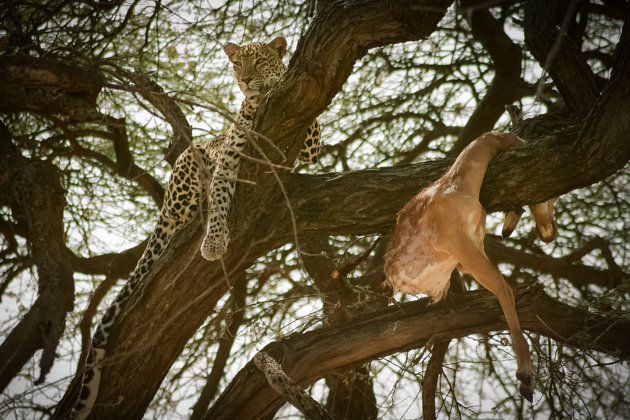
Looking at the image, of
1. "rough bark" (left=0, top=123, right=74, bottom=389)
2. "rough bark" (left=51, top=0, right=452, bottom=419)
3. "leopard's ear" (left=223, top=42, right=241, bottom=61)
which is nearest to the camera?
"rough bark" (left=51, top=0, right=452, bottom=419)

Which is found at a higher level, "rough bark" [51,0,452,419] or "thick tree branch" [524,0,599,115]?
"thick tree branch" [524,0,599,115]

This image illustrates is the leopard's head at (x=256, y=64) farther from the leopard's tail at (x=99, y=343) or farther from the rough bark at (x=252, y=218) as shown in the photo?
the leopard's tail at (x=99, y=343)

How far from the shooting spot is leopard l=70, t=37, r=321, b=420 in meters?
3.41

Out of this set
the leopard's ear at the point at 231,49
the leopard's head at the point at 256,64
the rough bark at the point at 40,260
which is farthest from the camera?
the leopard's ear at the point at 231,49

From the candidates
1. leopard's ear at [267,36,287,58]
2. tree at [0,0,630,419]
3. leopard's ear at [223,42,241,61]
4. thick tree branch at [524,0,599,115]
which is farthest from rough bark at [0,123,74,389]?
thick tree branch at [524,0,599,115]

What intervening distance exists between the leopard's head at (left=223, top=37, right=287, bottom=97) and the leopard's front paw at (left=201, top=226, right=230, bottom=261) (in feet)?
5.00

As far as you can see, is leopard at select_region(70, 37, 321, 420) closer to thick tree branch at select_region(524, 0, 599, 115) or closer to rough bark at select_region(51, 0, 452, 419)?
rough bark at select_region(51, 0, 452, 419)

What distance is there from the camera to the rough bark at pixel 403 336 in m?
3.53

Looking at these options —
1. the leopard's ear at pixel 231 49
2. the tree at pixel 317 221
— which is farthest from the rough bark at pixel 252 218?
the leopard's ear at pixel 231 49

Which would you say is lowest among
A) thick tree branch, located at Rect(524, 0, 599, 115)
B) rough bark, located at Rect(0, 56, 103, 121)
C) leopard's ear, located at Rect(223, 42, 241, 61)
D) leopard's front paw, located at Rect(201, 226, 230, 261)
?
leopard's front paw, located at Rect(201, 226, 230, 261)

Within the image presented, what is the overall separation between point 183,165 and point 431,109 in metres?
2.90

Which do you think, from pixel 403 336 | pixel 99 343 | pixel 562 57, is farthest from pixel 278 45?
pixel 99 343

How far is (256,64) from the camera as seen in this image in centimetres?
486

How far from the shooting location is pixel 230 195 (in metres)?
3.88
